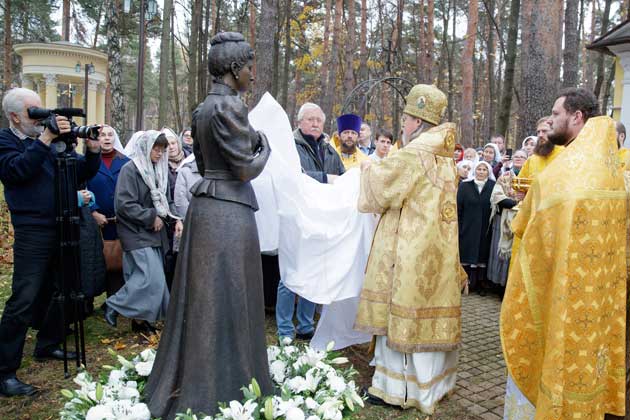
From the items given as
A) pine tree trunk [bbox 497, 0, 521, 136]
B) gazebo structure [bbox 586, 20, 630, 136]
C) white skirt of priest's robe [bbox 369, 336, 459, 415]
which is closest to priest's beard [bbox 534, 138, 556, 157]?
white skirt of priest's robe [bbox 369, 336, 459, 415]

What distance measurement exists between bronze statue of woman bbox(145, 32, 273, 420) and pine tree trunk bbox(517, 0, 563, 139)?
615 cm

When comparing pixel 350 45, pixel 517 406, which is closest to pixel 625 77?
pixel 517 406

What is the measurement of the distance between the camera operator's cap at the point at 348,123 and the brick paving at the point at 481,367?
2676mm

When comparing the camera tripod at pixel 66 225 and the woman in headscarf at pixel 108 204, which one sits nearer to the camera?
the camera tripod at pixel 66 225

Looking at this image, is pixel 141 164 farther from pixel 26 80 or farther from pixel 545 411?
pixel 26 80

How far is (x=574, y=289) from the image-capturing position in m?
2.80

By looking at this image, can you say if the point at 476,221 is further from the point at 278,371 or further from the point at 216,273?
the point at 216,273

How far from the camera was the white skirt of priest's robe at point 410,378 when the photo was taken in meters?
3.71

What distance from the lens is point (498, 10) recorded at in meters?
24.7

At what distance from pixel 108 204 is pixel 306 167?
207 centimetres

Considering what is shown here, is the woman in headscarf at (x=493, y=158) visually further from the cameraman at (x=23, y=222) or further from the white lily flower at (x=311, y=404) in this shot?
the cameraman at (x=23, y=222)

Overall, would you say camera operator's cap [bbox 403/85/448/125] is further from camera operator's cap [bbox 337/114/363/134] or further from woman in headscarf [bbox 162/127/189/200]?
woman in headscarf [bbox 162/127/189/200]

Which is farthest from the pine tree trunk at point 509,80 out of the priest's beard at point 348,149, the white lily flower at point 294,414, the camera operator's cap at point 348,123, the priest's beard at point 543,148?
the white lily flower at point 294,414

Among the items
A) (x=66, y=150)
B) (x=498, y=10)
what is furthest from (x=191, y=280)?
(x=498, y=10)
